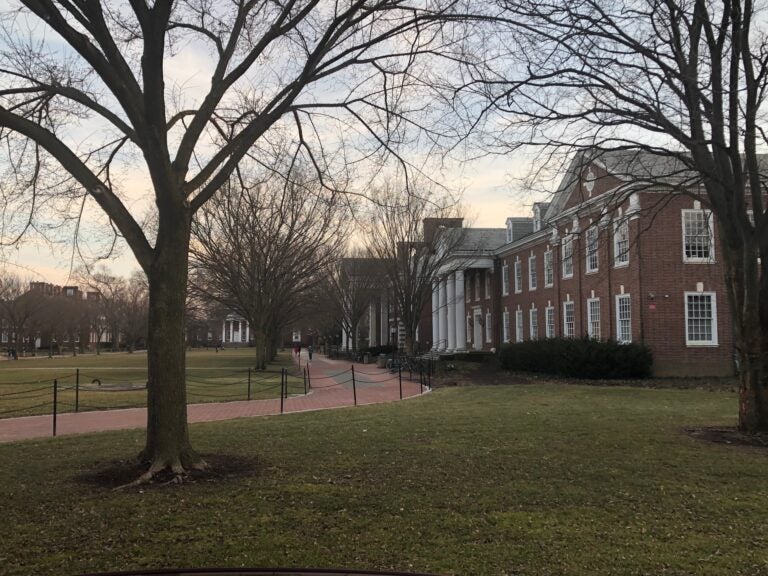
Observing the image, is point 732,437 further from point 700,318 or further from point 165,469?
point 700,318

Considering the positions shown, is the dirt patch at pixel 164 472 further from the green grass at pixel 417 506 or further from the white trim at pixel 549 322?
the white trim at pixel 549 322

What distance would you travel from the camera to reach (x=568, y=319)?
30.3 m

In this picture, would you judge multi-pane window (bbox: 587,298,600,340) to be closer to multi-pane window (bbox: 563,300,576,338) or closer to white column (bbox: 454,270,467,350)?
multi-pane window (bbox: 563,300,576,338)

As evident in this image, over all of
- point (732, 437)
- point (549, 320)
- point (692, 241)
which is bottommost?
point (732, 437)

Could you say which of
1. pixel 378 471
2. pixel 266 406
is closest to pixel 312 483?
pixel 378 471

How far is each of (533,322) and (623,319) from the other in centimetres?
886

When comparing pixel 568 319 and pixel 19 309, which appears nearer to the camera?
pixel 568 319

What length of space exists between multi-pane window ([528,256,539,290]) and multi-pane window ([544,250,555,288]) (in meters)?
1.53

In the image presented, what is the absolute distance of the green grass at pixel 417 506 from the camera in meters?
4.58

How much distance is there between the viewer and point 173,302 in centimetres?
740

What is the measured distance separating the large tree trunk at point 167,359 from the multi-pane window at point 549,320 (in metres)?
26.6

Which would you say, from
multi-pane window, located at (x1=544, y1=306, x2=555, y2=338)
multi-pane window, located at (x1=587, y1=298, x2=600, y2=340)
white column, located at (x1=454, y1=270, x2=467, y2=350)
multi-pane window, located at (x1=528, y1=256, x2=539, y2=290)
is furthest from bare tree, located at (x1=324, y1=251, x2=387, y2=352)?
multi-pane window, located at (x1=587, y1=298, x2=600, y2=340)

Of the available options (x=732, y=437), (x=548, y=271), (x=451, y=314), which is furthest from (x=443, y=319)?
(x=732, y=437)

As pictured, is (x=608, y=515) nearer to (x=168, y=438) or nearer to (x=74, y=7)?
(x=168, y=438)
